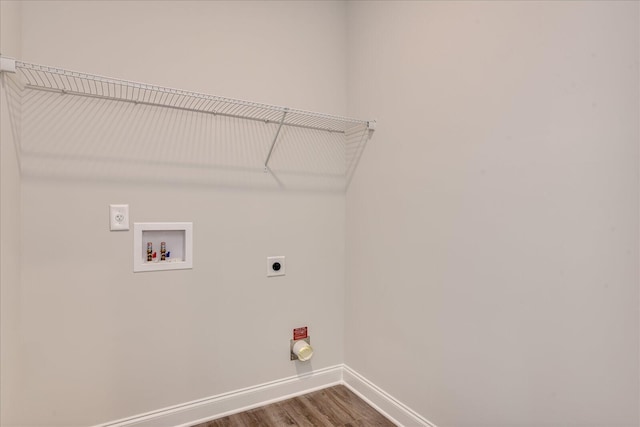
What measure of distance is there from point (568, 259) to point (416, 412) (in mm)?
1071

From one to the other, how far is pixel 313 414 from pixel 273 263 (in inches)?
33.7

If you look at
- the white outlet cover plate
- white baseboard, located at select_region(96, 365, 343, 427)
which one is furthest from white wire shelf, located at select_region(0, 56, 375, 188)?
white baseboard, located at select_region(96, 365, 343, 427)

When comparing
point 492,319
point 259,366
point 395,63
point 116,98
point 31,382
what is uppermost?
point 395,63

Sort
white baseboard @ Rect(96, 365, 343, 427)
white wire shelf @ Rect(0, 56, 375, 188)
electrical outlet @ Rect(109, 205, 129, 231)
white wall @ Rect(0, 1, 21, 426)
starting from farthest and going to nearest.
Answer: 1. white baseboard @ Rect(96, 365, 343, 427)
2. electrical outlet @ Rect(109, 205, 129, 231)
3. white wire shelf @ Rect(0, 56, 375, 188)
4. white wall @ Rect(0, 1, 21, 426)

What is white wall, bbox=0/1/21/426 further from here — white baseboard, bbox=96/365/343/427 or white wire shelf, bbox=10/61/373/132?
white baseboard, bbox=96/365/343/427

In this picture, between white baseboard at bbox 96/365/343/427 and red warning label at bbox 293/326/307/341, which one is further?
red warning label at bbox 293/326/307/341

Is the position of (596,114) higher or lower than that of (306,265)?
higher

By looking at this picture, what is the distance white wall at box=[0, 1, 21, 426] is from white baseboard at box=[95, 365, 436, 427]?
0.47m

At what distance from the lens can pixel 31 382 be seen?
56.7 inches

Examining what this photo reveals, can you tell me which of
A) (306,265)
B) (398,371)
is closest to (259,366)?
(306,265)

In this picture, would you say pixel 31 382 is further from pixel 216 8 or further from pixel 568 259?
pixel 568 259

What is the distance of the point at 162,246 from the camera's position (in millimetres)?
1688

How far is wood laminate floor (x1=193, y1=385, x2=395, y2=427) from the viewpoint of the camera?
1773mm

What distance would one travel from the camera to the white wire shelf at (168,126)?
4.66 ft
